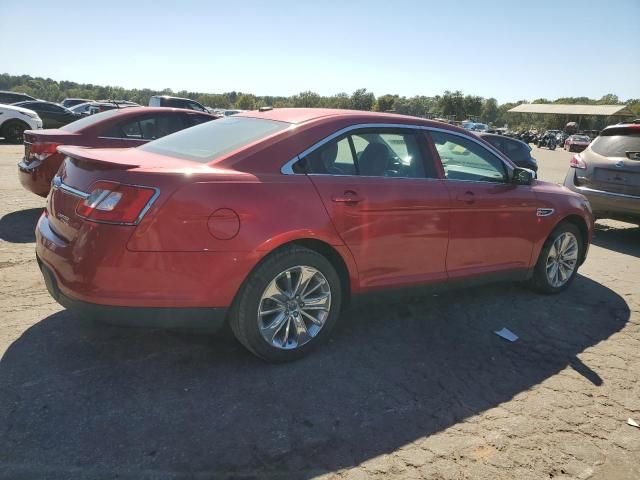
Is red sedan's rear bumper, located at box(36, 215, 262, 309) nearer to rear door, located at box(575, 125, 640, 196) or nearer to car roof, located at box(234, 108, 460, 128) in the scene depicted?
car roof, located at box(234, 108, 460, 128)

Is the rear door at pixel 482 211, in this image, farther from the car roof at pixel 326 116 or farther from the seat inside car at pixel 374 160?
the seat inside car at pixel 374 160

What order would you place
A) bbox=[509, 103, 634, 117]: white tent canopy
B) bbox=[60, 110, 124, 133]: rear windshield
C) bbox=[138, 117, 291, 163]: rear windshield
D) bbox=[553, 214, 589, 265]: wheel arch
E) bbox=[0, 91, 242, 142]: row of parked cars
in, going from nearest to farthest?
bbox=[138, 117, 291, 163]: rear windshield, bbox=[553, 214, 589, 265]: wheel arch, bbox=[60, 110, 124, 133]: rear windshield, bbox=[0, 91, 242, 142]: row of parked cars, bbox=[509, 103, 634, 117]: white tent canopy

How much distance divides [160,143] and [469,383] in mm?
2783

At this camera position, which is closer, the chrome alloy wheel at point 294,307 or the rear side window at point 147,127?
the chrome alloy wheel at point 294,307

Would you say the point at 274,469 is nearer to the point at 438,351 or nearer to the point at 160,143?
the point at 438,351

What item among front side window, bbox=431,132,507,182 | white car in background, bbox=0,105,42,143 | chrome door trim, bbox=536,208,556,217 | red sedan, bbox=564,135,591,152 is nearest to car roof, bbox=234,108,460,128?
front side window, bbox=431,132,507,182

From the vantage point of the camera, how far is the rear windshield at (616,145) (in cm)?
716

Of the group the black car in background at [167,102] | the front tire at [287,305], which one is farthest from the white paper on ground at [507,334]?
the black car in background at [167,102]

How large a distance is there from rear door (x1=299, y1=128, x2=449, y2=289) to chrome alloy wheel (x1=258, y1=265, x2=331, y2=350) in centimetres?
33

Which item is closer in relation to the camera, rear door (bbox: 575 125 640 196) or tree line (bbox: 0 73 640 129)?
rear door (bbox: 575 125 640 196)

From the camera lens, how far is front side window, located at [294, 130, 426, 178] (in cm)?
334

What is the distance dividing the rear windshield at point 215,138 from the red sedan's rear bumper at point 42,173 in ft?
10.5

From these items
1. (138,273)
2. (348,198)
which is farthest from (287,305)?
(138,273)

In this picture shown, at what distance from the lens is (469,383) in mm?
3229
